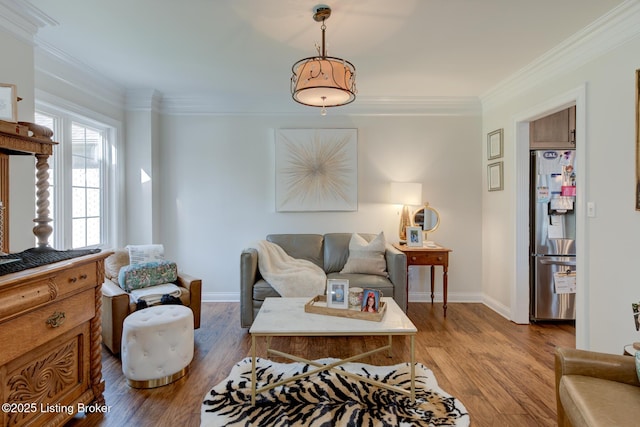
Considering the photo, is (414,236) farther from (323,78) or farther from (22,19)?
(22,19)

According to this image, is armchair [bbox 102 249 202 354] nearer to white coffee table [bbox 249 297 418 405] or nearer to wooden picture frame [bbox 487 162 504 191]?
white coffee table [bbox 249 297 418 405]

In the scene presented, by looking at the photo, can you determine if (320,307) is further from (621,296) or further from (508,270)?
(508,270)

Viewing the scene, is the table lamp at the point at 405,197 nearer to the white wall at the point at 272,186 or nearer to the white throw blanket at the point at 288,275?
the white wall at the point at 272,186

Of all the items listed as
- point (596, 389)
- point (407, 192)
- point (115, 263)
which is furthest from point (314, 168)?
point (596, 389)

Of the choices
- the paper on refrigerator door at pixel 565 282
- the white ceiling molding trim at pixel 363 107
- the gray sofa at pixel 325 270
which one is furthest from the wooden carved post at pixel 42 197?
the paper on refrigerator door at pixel 565 282

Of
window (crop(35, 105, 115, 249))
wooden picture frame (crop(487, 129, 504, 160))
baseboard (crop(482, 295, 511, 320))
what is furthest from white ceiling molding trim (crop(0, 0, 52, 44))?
baseboard (crop(482, 295, 511, 320))

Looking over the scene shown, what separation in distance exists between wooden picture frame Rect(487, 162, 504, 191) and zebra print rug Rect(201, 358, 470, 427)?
2.40 meters

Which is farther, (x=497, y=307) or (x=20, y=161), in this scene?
(x=497, y=307)

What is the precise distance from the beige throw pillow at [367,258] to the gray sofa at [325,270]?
0.22ft

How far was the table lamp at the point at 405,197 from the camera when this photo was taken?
3920mm

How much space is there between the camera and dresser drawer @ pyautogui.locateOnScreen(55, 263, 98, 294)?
166 cm

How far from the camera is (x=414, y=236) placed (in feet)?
12.6

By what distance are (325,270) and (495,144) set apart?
2.49m

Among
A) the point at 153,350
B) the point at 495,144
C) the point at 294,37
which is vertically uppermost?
the point at 294,37
